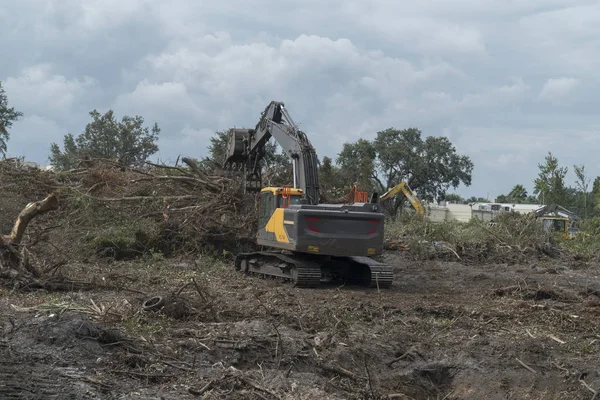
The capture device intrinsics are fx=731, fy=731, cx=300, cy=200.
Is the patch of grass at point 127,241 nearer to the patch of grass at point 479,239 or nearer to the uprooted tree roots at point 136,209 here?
the uprooted tree roots at point 136,209

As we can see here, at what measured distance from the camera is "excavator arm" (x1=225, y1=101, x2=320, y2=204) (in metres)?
14.2

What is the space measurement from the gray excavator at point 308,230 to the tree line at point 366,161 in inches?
123

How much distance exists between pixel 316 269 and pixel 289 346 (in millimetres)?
5743

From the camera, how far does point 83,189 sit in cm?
1786

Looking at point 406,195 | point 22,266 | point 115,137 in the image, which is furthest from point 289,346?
point 115,137

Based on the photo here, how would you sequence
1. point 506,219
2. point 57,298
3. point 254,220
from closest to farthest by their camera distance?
point 57,298 → point 254,220 → point 506,219

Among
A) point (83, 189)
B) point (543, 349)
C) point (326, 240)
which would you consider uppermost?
point (83, 189)

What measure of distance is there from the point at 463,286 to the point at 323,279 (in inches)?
112

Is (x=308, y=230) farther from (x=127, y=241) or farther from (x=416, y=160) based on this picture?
(x=416, y=160)

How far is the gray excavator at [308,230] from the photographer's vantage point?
42.9 ft

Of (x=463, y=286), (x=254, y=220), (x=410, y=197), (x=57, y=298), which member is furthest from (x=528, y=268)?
(x=57, y=298)

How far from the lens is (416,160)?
156 feet

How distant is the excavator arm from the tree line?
1100mm

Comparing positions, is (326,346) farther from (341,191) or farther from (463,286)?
(341,191)
